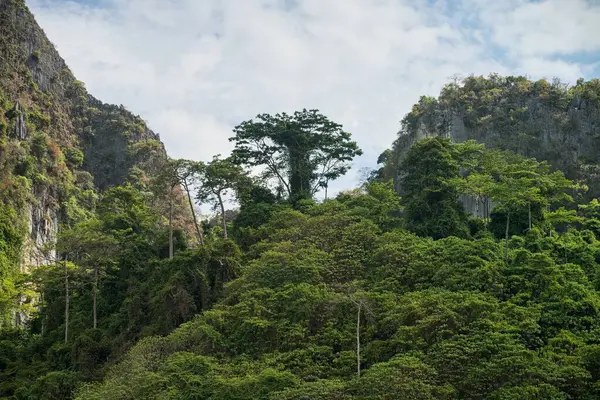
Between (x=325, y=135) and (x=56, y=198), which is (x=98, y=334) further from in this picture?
(x=56, y=198)

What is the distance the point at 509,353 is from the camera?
18.2m

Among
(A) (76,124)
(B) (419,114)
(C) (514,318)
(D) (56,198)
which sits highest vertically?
(A) (76,124)

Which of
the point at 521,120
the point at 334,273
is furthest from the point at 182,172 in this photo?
the point at 521,120

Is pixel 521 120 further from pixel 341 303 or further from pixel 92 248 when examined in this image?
pixel 92 248

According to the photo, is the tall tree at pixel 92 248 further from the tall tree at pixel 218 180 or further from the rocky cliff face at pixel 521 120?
the rocky cliff face at pixel 521 120

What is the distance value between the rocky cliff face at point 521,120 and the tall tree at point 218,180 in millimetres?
12809

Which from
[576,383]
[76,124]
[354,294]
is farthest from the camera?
[76,124]

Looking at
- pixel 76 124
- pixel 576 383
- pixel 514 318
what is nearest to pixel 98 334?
pixel 514 318

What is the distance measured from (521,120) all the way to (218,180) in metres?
20.0

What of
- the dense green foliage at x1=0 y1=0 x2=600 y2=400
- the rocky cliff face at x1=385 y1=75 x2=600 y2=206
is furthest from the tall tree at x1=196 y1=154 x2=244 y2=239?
the rocky cliff face at x1=385 y1=75 x2=600 y2=206

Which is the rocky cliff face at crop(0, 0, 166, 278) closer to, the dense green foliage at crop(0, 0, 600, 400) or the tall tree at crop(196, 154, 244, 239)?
the dense green foliage at crop(0, 0, 600, 400)

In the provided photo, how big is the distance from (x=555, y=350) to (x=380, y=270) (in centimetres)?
671

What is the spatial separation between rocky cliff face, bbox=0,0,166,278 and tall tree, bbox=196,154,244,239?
18.4 m

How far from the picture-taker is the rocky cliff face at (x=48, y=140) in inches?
1925
